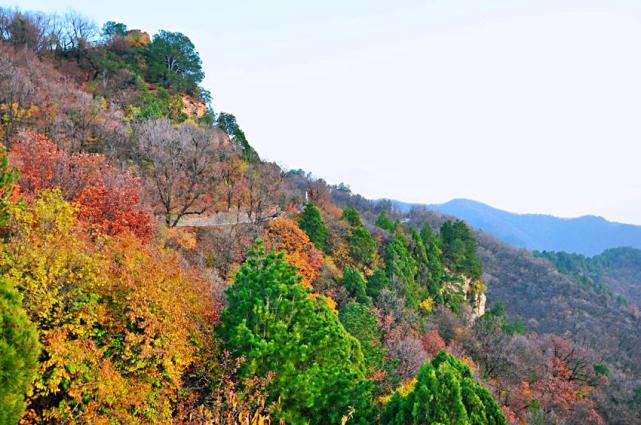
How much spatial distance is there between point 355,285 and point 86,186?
19273 mm

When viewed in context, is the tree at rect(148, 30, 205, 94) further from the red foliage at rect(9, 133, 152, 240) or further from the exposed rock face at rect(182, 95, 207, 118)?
the red foliage at rect(9, 133, 152, 240)

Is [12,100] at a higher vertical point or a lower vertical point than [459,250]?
higher

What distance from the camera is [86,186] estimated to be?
1856cm

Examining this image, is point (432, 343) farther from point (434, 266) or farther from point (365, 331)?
point (434, 266)

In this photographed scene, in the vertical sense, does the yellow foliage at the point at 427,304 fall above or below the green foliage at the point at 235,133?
below

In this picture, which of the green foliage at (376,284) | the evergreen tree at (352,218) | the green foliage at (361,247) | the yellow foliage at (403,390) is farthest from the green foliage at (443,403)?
the evergreen tree at (352,218)

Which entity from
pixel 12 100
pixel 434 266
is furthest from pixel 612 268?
pixel 12 100

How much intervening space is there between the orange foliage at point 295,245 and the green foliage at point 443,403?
16.9m

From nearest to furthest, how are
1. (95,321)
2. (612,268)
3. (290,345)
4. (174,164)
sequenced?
(95,321) < (290,345) < (174,164) < (612,268)

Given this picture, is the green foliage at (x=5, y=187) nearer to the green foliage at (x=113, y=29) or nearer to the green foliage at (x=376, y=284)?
the green foliage at (x=376, y=284)

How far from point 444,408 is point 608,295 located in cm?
8704

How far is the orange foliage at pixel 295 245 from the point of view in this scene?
99.8 feet

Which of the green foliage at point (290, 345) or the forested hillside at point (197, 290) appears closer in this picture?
the forested hillside at point (197, 290)

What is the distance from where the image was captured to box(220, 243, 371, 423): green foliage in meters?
14.2
